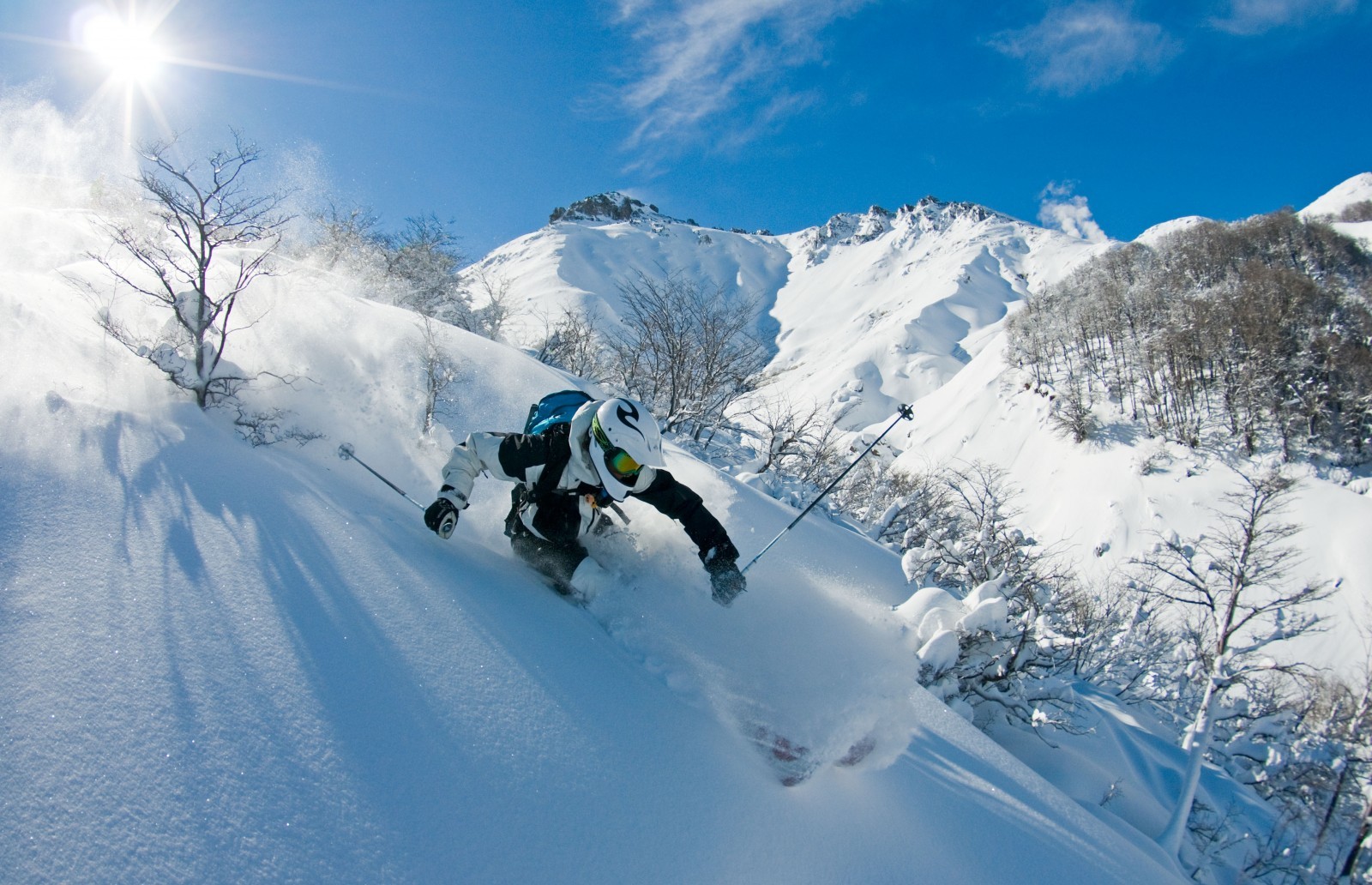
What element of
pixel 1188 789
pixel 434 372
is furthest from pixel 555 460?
pixel 1188 789

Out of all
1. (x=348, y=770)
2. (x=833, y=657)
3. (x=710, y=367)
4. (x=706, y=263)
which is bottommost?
(x=348, y=770)

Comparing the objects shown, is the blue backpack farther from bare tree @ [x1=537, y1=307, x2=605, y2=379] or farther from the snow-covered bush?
bare tree @ [x1=537, y1=307, x2=605, y2=379]

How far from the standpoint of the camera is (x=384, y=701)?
70.9 inches

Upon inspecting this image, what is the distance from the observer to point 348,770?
59.5 inches

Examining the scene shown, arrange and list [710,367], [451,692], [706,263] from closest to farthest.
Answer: [451,692] → [710,367] → [706,263]

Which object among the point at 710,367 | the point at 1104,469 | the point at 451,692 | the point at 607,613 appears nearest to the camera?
the point at 451,692

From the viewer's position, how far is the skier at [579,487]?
10.9 feet

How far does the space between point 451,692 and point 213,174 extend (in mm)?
5635

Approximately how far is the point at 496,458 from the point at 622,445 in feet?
3.36

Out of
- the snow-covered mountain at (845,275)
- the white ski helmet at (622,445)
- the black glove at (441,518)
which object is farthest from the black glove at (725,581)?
the snow-covered mountain at (845,275)

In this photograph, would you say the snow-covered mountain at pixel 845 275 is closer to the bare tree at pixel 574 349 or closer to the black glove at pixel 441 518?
the bare tree at pixel 574 349

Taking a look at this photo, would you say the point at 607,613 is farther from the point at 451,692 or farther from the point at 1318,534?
the point at 1318,534

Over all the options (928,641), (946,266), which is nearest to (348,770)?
(928,641)

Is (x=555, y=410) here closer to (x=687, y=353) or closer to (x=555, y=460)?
(x=555, y=460)
